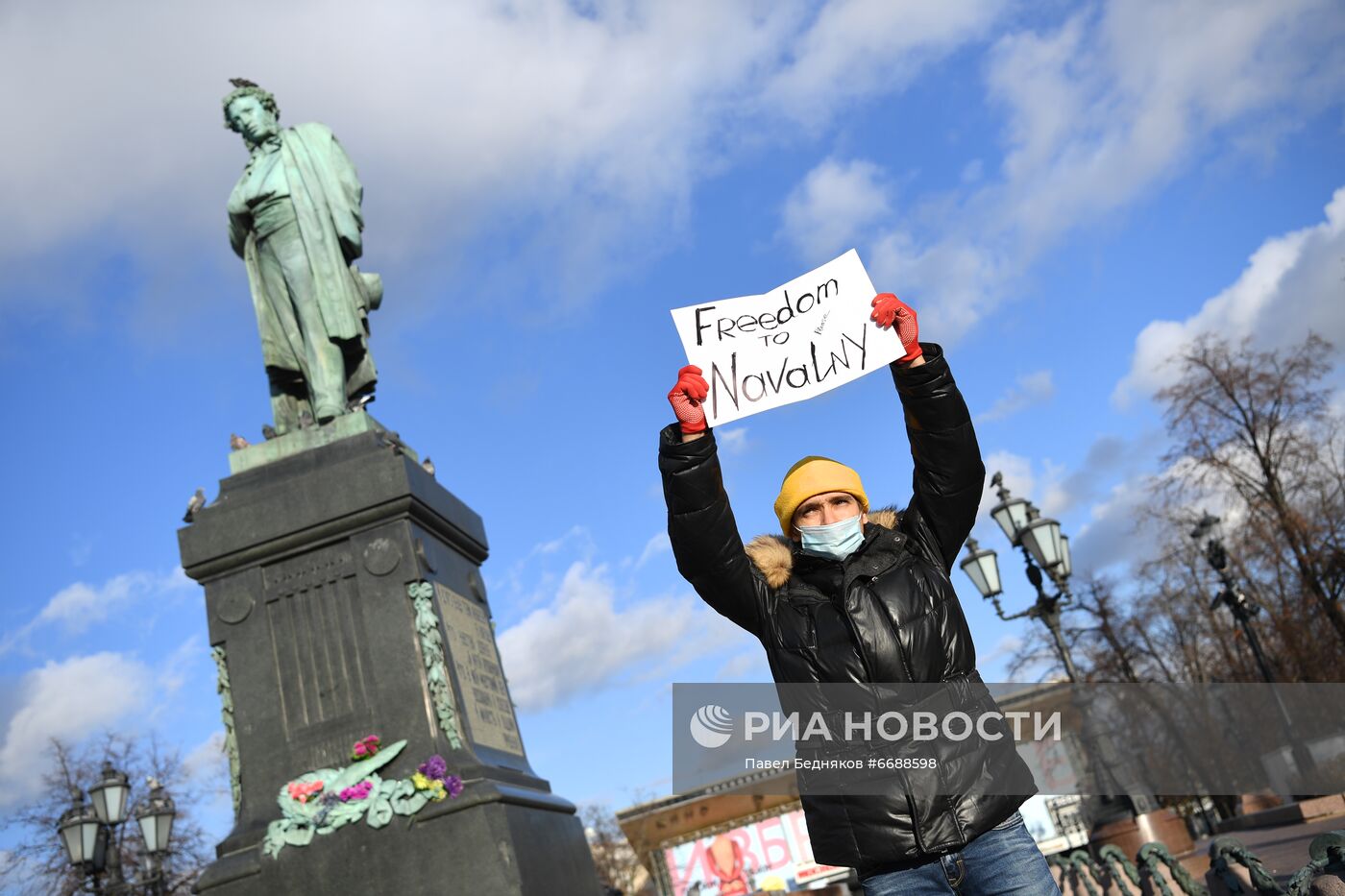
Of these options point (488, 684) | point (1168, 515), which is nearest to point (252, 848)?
point (488, 684)

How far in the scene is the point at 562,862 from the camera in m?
7.43

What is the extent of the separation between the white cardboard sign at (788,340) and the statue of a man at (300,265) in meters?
5.33

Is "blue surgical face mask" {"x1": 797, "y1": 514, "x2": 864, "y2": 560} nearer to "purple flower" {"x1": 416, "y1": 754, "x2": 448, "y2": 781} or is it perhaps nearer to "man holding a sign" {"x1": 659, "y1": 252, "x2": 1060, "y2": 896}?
"man holding a sign" {"x1": 659, "y1": 252, "x2": 1060, "y2": 896}

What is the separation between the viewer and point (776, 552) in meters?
3.43

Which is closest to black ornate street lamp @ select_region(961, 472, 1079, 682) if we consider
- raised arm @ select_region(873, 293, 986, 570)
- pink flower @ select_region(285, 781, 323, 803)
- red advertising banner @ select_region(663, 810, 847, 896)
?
pink flower @ select_region(285, 781, 323, 803)

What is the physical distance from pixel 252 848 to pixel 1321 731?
29213 mm

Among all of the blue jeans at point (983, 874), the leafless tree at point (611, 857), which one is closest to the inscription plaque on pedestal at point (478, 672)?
the blue jeans at point (983, 874)

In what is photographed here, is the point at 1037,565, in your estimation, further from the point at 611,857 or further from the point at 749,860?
the point at 611,857

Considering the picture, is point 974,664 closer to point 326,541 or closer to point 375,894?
point 375,894

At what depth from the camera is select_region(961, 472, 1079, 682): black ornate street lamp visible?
43.4 feet

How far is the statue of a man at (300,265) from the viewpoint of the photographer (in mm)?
8852

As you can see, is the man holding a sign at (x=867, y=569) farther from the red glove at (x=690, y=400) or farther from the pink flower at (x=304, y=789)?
the pink flower at (x=304, y=789)

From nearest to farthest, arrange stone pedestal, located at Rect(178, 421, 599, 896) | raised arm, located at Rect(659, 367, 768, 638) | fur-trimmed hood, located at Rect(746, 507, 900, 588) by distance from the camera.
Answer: raised arm, located at Rect(659, 367, 768, 638)
fur-trimmed hood, located at Rect(746, 507, 900, 588)
stone pedestal, located at Rect(178, 421, 599, 896)

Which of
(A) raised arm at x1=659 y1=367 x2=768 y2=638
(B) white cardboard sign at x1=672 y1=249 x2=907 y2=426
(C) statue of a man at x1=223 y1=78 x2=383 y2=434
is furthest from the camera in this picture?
(C) statue of a man at x1=223 y1=78 x2=383 y2=434
